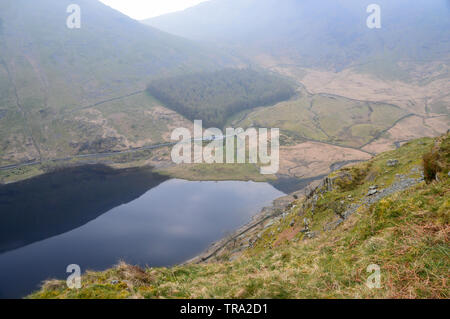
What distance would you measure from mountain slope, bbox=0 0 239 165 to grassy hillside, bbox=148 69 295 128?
8.70 meters

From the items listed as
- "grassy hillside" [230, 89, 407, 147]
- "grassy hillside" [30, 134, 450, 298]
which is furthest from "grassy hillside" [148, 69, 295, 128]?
"grassy hillside" [30, 134, 450, 298]

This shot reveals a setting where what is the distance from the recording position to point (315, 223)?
633 inches

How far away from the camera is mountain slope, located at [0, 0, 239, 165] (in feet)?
322

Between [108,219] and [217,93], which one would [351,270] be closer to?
[108,219]

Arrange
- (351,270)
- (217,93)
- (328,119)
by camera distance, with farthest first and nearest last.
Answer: (217,93), (328,119), (351,270)

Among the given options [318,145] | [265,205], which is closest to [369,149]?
[318,145]

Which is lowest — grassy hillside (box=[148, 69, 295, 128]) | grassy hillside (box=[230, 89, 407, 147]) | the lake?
the lake

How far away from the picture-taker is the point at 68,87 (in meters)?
132

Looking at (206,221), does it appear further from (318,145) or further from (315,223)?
(318,145)

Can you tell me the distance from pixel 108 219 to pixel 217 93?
11140cm

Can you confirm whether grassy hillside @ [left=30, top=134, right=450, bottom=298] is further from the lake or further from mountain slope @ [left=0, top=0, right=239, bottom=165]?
mountain slope @ [left=0, top=0, right=239, bottom=165]

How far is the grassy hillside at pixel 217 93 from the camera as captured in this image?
126938 mm

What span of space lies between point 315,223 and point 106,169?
78.1 meters

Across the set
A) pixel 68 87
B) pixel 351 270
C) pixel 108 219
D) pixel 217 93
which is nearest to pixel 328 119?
pixel 217 93
